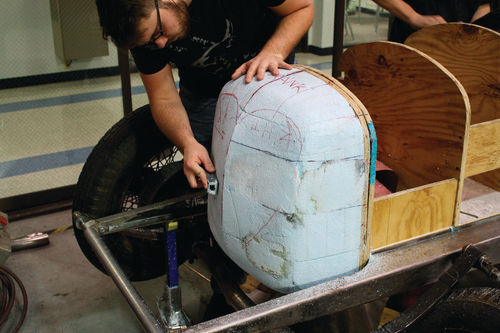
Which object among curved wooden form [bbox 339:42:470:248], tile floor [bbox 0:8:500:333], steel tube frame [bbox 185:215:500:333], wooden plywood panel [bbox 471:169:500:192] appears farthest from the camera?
tile floor [bbox 0:8:500:333]

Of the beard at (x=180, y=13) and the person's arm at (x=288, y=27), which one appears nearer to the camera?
the beard at (x=180, y=13)

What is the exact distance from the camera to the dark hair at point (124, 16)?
1.27 meters

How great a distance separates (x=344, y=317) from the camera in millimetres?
1765

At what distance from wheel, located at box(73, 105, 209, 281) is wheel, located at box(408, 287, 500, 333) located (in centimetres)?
79

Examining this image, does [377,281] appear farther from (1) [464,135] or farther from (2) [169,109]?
(2) [169,109]

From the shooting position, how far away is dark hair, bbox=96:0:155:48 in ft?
4.17

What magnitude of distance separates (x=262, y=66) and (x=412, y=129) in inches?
20.6

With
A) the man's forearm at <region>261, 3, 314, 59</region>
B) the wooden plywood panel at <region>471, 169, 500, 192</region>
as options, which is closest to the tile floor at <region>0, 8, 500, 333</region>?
the wooden plywood panel at <region>471, 169, 500, 192</region>

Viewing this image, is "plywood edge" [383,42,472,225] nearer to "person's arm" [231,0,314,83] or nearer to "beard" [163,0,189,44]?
"person's arm" [231,0,314,83]

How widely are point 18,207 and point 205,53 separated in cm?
180

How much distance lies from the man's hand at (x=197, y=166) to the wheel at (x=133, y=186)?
0.38 m

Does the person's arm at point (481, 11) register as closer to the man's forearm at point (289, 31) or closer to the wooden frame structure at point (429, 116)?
the wooden frame structure at point (429, 116)

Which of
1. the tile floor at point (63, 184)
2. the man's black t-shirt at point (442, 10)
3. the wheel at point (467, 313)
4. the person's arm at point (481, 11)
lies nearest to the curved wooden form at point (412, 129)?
the wheel at point (467, 313)

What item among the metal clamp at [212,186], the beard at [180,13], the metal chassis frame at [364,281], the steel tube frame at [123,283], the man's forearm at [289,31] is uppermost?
the beard at [180,13]
